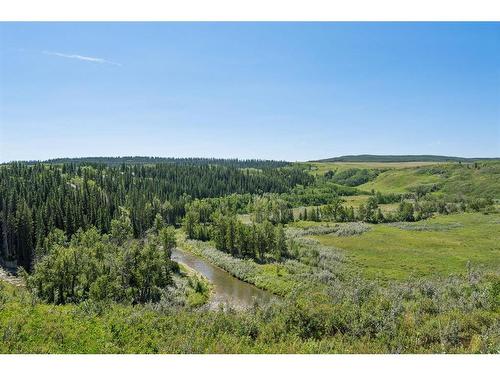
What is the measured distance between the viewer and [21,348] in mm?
22141

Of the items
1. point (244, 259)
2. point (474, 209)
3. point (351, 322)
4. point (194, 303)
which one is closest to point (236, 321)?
point (351, 322)

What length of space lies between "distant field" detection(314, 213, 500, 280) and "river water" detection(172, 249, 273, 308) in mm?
19563

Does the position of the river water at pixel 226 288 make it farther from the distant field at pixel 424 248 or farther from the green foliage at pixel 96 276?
the distant field at pixel 424 248

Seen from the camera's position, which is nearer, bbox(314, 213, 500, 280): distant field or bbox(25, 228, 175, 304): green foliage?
bbox(25, 228, 175, 304): green foliage

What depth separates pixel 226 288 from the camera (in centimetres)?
6153

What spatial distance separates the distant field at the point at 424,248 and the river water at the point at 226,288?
770 inches

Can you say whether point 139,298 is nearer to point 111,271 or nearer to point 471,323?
point 111,271

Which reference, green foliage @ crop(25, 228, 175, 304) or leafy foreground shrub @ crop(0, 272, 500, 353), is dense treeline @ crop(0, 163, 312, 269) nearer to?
green foliage @ crop(25, 228, 175, 304)

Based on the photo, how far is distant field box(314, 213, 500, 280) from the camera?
68825 millimetres

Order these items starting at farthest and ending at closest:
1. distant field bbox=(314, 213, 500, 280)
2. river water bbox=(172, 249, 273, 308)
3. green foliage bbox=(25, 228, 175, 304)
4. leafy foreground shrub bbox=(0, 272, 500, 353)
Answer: distant field bbox=(314, 213, 500, 280) → river water bbox=(172, 249, 273, 308) → green foliage bbox=(25, 228, 175, 304) → leafy foreground shrub bbox=(0, 272, 500, 353)

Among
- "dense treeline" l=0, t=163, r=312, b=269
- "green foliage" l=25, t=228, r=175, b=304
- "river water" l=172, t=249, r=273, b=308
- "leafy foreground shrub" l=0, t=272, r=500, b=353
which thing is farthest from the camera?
"dense treeline" l=0, t=163, r=312, b=269

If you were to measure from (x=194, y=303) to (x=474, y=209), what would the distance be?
127 meters

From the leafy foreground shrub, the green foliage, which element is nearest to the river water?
the green foliage

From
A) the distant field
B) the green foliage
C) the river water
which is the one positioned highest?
the green foliage
